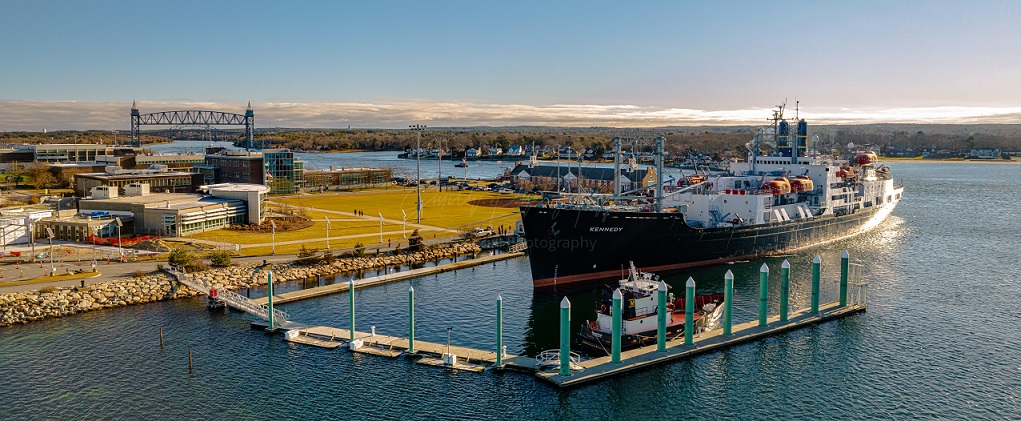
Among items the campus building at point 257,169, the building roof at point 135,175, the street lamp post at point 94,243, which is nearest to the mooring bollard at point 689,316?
the street lamp post at point 94,243

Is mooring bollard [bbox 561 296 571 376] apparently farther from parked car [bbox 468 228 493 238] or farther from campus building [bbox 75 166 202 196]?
campus building [bbox 75 166 202 196]

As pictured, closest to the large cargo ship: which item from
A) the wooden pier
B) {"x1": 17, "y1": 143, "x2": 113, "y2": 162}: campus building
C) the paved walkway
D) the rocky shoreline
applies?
the wooden pier

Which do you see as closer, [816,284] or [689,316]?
[689,316]

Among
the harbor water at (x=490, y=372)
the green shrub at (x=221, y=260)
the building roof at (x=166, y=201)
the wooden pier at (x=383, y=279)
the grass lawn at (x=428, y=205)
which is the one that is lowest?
Answer: the harbor water at (x=490, y=372)

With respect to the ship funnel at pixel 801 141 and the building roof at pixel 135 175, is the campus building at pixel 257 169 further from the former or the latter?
the ship funnel at pixel 801 141

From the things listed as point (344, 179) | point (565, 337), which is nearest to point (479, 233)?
point (565, 337)

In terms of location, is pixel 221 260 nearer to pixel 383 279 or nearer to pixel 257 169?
pixel 383 279
